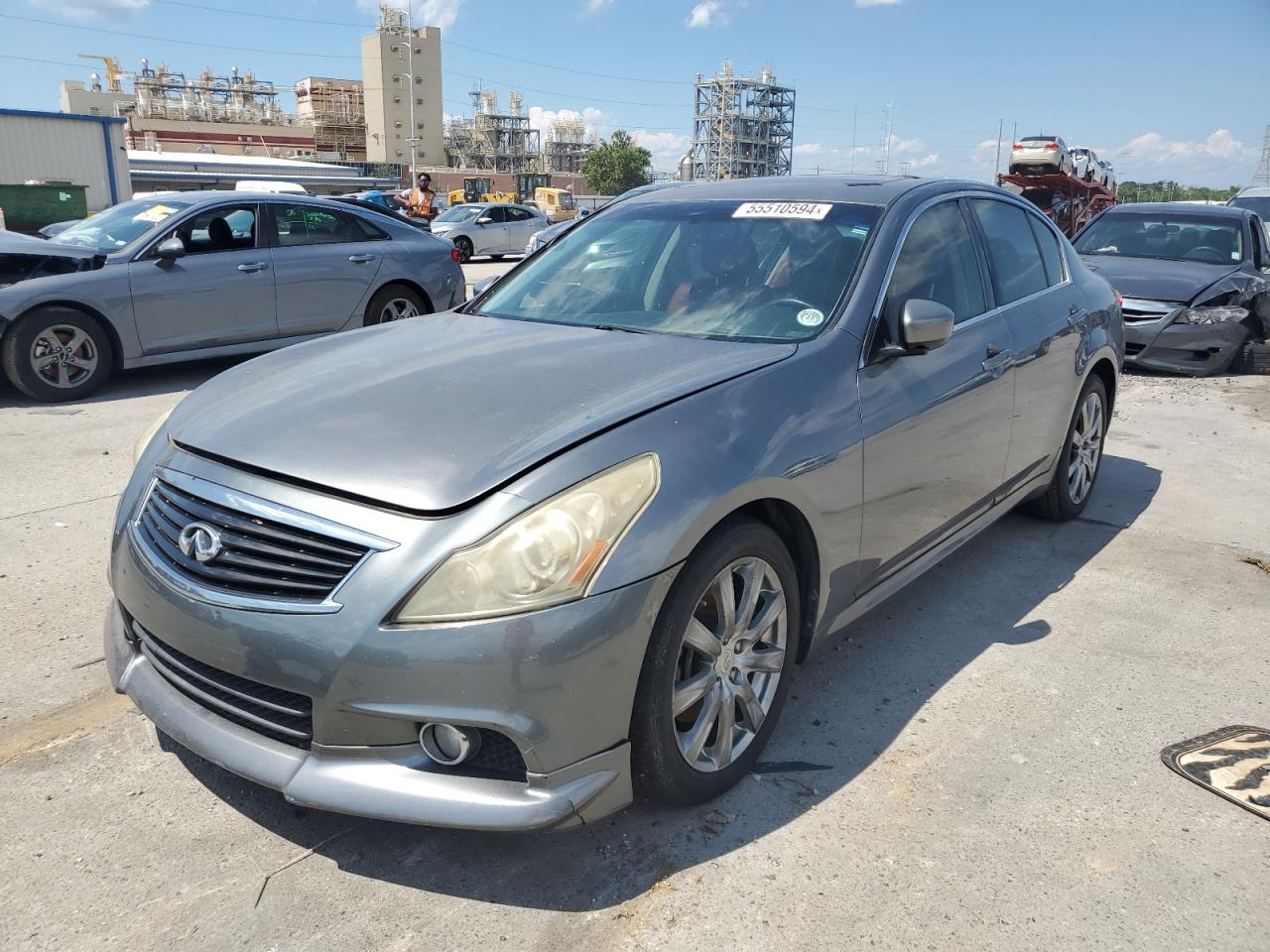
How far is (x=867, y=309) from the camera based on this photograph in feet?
10.5

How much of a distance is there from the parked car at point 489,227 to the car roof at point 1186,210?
56.2ft

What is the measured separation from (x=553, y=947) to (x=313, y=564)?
1.00 metres

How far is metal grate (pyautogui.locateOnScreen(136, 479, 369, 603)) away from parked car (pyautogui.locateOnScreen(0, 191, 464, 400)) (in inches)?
230

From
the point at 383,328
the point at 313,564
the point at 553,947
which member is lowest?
the point at 553,947

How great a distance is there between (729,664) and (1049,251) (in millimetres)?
3223

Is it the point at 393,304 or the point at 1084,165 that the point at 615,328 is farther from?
the point at 1084,165

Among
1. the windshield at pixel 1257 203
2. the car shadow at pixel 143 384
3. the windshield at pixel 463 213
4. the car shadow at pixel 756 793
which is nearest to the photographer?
the car shadow at pixel 756 793

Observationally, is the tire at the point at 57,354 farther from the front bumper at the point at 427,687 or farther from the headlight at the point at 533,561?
the headlight at the point at 533,561

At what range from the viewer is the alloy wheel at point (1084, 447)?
16.4 ft

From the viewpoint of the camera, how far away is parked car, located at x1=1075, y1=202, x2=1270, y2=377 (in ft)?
30.9

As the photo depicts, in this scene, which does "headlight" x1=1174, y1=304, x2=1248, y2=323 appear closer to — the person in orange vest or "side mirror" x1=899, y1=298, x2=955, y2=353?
"side mirror" x1=899, y1=298, x2=955, y2=353

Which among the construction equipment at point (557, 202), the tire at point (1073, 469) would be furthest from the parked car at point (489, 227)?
the construction equipment at point (557, 202)

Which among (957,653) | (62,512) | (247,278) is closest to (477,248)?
(247,278)

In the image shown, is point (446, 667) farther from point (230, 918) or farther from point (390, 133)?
point (390, 133)
